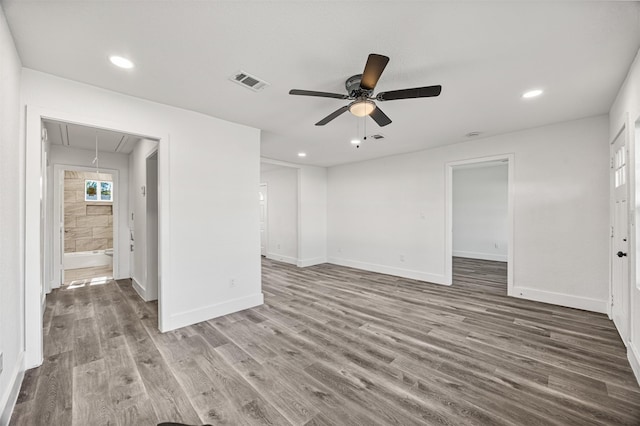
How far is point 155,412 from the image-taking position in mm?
1800

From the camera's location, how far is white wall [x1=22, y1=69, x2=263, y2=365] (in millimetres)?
2354

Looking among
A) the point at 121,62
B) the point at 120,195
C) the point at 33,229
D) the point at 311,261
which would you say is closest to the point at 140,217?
the point at 120,195

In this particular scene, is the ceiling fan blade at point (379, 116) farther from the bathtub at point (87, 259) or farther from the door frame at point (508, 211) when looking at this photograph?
the bathtub at point (87, 259)

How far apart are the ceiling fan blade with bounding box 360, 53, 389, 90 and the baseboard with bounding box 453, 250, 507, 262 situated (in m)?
7.07

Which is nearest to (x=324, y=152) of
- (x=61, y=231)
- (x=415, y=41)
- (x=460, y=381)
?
(x=415, y=41)

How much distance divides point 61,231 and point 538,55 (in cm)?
718

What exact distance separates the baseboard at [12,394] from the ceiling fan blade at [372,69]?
10.3 ft

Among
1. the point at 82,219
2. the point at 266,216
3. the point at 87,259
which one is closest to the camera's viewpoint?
the point at 87,259

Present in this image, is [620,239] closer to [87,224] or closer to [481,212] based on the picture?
[481,212]

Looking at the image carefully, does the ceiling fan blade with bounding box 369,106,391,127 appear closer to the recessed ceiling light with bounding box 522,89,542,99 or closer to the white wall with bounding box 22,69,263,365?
the recessed ceiling light with bounding box 522,89,542,99

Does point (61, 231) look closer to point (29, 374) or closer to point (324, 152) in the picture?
point (29, 374)

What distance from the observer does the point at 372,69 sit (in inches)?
72.0

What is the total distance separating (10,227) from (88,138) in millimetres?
3193

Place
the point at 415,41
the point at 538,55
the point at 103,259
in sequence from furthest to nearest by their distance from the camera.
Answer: the point at 103,259
the point at 538,55
the point at 415,41
